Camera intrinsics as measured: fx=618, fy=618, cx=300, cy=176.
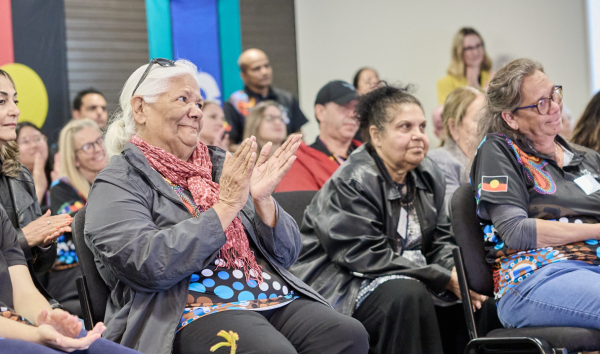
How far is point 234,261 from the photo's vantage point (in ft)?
6.21

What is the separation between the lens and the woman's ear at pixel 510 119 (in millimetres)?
2346

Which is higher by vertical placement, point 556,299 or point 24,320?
point 24,320

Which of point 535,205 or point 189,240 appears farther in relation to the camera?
point 535,205

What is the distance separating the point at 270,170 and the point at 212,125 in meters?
2.50

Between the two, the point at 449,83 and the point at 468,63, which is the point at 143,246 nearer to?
the point at 449,83

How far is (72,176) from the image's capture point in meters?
3.54

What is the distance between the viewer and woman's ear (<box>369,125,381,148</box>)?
2834mm

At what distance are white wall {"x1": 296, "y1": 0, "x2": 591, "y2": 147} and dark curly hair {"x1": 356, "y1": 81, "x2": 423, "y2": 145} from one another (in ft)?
A: 10.2

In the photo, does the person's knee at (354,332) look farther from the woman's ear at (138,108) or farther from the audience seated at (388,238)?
the woman's ear at (138,108)

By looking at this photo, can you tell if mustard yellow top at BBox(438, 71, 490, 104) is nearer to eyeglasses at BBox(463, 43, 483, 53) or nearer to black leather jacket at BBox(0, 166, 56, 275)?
eyeglasses at BBox(463, 43, 483, 53)

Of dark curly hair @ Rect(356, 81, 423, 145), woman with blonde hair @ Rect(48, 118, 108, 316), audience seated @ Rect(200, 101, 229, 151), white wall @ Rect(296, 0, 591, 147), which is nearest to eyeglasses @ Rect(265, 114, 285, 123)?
audience seated @ Rect(200, 101, 229, 151)

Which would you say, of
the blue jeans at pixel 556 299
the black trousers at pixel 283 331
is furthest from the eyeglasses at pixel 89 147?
the blue jeans at pixel 556 299

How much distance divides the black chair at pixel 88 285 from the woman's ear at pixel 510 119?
1.55 meters

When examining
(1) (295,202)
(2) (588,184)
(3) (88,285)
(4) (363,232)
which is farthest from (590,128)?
(3) (88,285)
